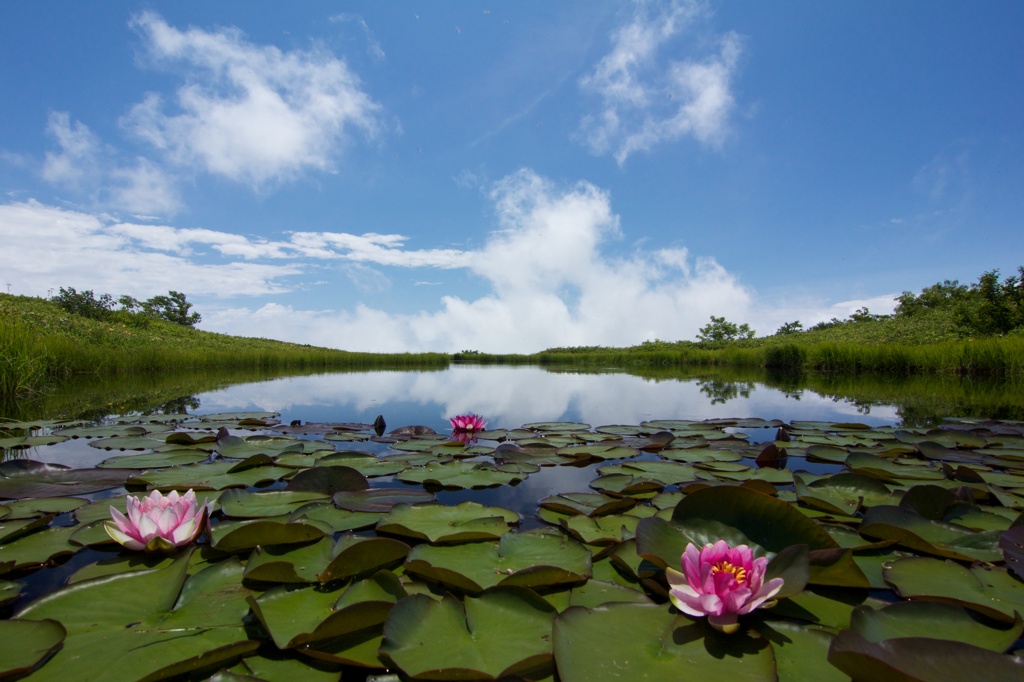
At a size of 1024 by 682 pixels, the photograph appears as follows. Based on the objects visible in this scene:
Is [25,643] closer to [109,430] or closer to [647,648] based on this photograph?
[647,648]

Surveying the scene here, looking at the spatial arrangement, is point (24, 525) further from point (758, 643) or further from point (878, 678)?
point (878, 678)

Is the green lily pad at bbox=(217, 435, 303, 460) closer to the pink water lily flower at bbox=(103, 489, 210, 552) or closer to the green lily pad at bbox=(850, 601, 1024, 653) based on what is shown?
the pink water lily flower at bbox=(103, 489, 210, 552)

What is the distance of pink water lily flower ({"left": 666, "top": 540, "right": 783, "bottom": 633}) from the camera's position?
3.25 ft

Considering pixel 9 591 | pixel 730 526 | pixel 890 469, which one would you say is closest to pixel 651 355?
pixel 890 469

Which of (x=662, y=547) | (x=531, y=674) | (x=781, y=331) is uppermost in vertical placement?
(x=781, y=331)

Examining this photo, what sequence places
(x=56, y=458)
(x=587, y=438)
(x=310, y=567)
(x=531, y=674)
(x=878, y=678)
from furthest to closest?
(x=587, y=438) → (x=56, y=458) → (x=310, y=567) → (x=531, y=674) → (x=878, y=678)

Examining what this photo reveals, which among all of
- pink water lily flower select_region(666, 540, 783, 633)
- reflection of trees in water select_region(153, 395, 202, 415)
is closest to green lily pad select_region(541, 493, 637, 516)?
pink water lily flower select_region(666, 540, 783, 633)

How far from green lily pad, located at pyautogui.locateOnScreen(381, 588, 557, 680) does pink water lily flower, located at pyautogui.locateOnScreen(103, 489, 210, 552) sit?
34.1 inches

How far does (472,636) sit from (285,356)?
20.9m

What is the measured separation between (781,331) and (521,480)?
33.3m

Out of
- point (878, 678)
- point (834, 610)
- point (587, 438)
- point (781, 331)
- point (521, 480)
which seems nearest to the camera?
point (878, 678)

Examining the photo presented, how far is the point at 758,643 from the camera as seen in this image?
0.99m

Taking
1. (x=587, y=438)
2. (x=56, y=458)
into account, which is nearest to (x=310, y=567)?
(x=587, y=438)

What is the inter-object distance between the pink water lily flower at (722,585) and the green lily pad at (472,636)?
0.33 m
